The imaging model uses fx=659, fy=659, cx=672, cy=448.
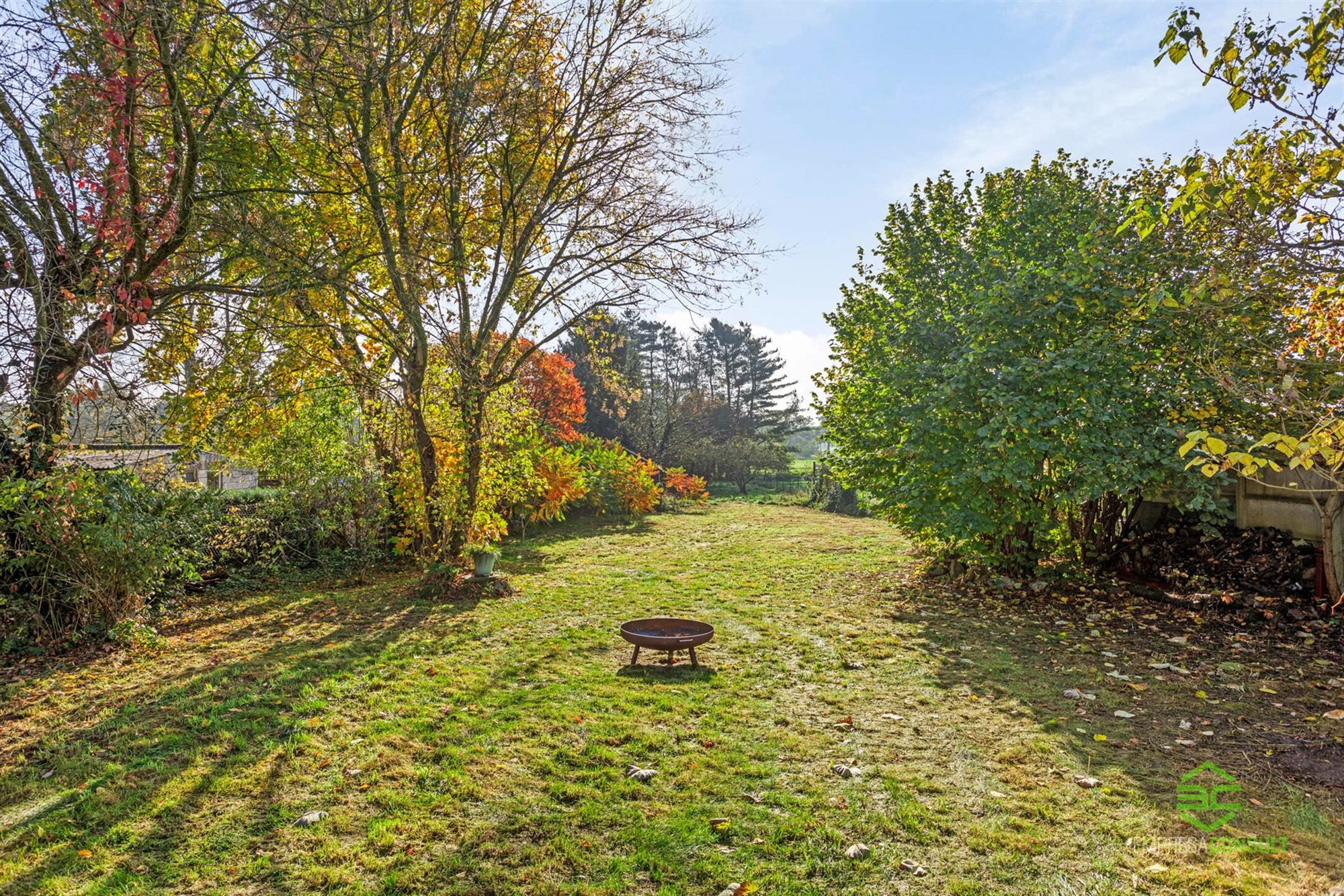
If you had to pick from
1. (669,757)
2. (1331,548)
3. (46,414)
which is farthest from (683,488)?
(669,757)

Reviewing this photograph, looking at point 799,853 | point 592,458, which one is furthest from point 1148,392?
point 592,458

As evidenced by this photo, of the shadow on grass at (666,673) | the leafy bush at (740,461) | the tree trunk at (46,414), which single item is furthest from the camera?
the leafy bush at (740,461)

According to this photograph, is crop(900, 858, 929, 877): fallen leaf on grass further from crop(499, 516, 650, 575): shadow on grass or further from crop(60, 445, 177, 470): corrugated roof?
crop(499, 516, 650, 575): shadow on grass

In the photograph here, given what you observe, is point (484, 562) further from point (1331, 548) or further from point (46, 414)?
point (1331, 548)

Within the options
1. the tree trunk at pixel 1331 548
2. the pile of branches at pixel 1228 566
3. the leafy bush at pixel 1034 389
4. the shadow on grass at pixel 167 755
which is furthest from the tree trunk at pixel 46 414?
the tree trunk at pixel 1331 548

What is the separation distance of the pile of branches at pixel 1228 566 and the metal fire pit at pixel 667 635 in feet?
16.4

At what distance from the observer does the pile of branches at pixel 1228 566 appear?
19.7ft

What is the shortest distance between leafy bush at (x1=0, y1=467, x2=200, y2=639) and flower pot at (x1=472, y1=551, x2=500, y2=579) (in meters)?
3.01

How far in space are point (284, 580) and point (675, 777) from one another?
7574mm

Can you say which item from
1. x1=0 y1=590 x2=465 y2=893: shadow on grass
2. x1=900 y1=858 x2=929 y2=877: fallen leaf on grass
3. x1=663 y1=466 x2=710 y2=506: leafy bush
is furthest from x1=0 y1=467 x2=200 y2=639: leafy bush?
x1=663 y1=466 x2=710 y2=506: leafy bush

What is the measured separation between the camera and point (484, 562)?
819cm

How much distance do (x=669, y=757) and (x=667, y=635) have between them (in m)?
1.90

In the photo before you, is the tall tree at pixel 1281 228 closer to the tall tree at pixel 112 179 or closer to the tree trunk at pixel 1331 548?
the tree trunk at pixel 1331 548

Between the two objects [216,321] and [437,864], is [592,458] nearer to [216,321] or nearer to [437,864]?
[216,321]
